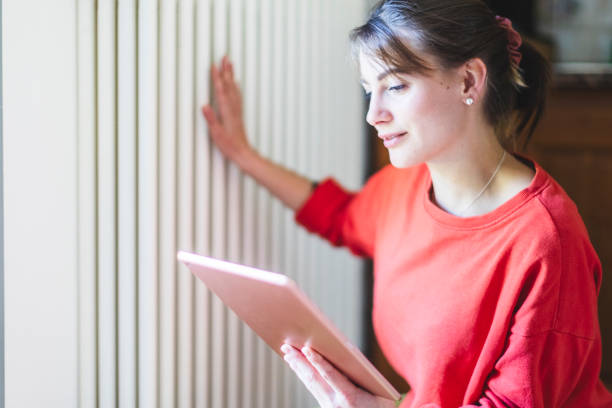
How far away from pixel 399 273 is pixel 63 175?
1.83 feet

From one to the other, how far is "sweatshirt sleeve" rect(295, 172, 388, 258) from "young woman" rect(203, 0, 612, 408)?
11 cm

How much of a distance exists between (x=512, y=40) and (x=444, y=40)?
0.17 m

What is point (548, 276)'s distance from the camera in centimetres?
100

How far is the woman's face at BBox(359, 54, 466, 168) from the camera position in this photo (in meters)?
1.05

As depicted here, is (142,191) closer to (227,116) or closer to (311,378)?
(227,116)

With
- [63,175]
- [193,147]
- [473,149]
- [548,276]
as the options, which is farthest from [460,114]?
[63,175]

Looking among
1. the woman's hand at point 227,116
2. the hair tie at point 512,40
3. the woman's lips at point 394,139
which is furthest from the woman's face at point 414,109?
the woman's hand at point 227,116

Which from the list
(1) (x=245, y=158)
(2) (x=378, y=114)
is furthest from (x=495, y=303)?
(1) (x=245, y=158)

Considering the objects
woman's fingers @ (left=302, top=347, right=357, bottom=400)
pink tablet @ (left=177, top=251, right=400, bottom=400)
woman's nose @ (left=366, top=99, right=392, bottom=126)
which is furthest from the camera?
woman's nose @ (left=366, top=99, right=392, bottom=126)

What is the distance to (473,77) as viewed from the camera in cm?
108

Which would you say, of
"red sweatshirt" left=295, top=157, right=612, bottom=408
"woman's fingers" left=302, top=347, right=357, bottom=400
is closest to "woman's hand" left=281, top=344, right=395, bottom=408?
"woman's fingers" left=302, top=347, right=357, bottom=400

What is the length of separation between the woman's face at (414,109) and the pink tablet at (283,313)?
0.32 m

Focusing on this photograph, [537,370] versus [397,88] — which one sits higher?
[397,88]

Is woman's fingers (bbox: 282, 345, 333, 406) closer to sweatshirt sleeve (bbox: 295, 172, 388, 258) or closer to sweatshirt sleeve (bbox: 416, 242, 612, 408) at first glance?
sweatshirt sleeve (bbox: 416, 242, 612, 408)
